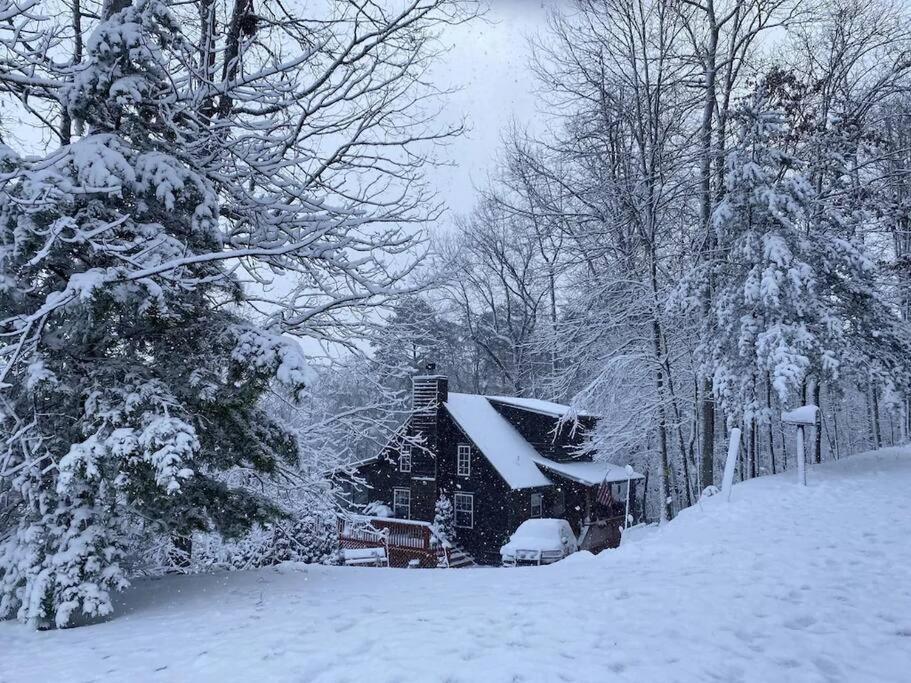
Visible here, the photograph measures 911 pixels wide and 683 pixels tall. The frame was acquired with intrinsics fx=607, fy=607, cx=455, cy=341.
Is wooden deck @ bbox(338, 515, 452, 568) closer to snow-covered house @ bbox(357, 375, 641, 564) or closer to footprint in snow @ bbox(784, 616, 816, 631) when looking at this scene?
snow-covered house @ bbox(357, 375, 641, 564)

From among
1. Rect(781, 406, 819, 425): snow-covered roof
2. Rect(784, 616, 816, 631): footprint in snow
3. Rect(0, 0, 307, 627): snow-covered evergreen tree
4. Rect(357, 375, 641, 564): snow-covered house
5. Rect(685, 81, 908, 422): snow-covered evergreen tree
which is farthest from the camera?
Rect(357, 375, 641, 564): snow-covered house

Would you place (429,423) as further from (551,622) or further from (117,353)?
(551,622)

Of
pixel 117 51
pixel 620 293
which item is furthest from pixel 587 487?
pixel 117 51

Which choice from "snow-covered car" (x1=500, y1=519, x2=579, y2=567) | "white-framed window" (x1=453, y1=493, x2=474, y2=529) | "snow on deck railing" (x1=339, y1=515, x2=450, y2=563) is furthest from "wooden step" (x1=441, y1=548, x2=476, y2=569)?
"snow-covered car" (x1=500, y1=519, x2=579, y2=567)

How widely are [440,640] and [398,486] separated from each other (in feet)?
74.1

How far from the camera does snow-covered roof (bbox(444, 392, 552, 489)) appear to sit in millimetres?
23422

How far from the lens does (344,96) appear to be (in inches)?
300

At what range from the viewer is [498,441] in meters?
25.2

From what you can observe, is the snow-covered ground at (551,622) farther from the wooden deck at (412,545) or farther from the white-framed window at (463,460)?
the white-framed window at (463,460)

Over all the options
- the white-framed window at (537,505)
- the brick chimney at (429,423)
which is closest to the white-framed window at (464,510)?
the brick chimney at (429,423)

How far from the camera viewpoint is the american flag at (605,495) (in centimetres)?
2642

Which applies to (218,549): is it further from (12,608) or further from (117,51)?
(117,51)

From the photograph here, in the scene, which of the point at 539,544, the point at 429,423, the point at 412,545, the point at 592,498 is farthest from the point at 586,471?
the point at 412,545

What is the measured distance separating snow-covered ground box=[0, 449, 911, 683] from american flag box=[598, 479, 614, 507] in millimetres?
18726
